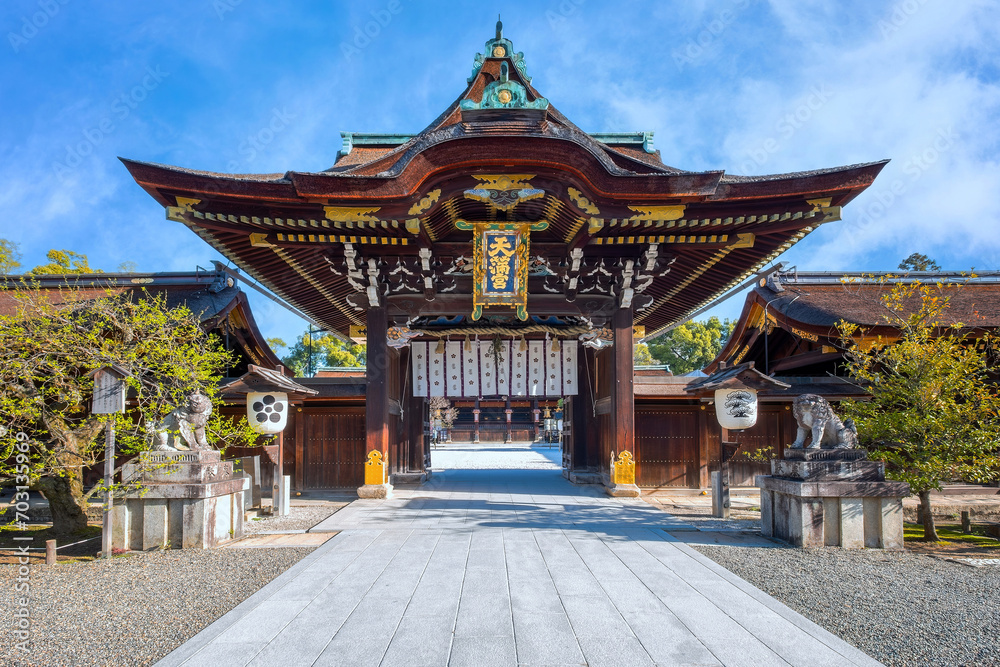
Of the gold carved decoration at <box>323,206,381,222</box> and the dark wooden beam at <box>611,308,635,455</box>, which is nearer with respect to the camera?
the gold carved decoration at <box>323,206,381,222</box>

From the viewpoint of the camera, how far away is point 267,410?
9.48 metres

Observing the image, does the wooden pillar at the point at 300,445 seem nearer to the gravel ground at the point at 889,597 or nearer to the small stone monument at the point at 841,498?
the gravel ground at the point at 889,597

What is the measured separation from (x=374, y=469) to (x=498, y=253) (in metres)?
4.64

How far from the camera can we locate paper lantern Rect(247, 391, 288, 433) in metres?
9.42

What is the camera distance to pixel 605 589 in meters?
Result: 5.00

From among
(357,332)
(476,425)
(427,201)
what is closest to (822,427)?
(427,201)

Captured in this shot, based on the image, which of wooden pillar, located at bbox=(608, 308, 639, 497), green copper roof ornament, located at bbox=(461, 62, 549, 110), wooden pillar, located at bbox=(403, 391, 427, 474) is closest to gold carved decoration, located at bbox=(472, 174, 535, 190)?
green copper roof ornament, located at bbox=(461, 62, 549, 110)

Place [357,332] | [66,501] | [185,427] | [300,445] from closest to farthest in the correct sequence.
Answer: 1. [185,427]
2. [66,501]
3. [300,445]
4. [357,332]

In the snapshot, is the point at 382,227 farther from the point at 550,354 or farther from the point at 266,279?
the point at 550,354

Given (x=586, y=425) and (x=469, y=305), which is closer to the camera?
(x=469, y=305)

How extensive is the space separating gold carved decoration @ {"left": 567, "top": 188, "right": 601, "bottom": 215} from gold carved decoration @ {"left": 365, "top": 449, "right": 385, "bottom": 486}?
5.80 metres

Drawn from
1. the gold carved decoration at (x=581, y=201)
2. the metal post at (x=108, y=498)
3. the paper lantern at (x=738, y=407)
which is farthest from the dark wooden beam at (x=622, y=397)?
the metal post at (x=108, y=498)

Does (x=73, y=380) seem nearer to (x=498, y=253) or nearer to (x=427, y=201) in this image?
(x=427, y=201)

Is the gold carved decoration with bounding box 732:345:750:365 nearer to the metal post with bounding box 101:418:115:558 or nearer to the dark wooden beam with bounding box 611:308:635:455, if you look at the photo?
the dark wooden beam with bounding box 611:308:635:455
